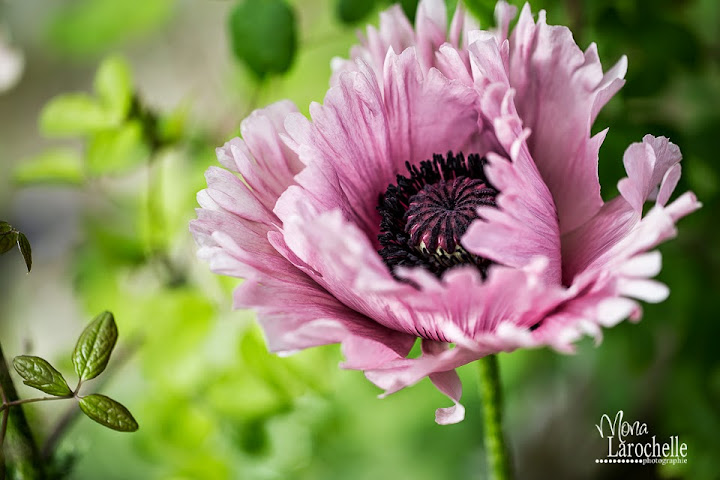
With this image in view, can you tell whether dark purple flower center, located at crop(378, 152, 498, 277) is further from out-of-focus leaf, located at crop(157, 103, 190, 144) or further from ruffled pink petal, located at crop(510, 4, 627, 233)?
out-of-focus leaf, located at crop(157, 103, 190, 144)

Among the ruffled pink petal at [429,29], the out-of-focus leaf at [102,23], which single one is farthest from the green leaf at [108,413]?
the out-of-focus leaf at [102,23]

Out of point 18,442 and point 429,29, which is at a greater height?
point 429,29

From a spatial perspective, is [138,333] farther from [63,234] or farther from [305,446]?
[63,234]

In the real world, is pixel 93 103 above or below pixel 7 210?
below

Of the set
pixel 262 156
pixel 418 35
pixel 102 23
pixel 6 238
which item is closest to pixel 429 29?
pixel 418 35

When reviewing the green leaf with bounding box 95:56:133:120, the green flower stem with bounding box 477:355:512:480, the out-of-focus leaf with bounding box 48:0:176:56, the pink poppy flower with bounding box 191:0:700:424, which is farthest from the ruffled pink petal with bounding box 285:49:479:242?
the out-of-focus leaf with bounding box 48:0:176:56

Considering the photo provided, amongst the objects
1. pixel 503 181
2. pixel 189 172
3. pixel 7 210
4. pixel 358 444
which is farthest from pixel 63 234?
pixel 503 181

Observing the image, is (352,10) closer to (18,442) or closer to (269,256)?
(269,256)

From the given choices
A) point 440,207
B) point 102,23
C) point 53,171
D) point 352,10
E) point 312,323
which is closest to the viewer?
point 312,323
